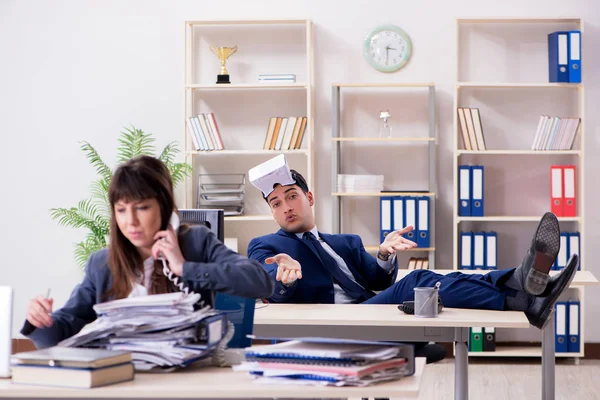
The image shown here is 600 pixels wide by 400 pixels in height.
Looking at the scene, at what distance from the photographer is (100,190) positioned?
18.9 feet

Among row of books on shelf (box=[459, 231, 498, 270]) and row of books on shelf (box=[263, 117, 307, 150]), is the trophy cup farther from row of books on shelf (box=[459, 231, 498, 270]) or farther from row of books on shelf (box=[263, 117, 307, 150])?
row of books on shelf (box=[459, 231, 498, 270])

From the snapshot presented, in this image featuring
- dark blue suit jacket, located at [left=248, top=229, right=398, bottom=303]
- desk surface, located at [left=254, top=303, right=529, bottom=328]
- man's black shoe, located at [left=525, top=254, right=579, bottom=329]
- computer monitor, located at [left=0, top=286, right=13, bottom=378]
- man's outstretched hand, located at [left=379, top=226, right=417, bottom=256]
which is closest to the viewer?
computer monitor, located at [left=0, top=286, right=13, bottom=378]

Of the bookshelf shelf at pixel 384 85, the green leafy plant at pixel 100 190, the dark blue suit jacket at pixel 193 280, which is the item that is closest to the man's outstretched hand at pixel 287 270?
the dark blue suit jacket at pixel 193 280

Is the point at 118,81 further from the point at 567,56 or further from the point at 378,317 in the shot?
the point at 378,317

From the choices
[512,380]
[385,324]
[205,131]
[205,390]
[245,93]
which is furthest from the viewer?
[245,93]

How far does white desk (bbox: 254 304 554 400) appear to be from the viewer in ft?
8.79

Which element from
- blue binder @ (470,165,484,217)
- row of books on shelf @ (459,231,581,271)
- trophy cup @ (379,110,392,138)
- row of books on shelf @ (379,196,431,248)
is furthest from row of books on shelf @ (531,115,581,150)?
trophy cup @ (379,110,392,138)

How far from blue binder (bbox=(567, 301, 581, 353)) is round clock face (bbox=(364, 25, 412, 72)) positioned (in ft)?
6.19

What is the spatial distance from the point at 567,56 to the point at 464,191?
1046 millimetres

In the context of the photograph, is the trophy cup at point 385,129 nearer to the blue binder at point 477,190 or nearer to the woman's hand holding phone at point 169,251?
the blue binder at point 477,190

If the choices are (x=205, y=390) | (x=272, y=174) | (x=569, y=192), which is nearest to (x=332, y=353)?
(x=205, y=390)

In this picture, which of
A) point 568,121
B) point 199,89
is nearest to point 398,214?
point 568,121

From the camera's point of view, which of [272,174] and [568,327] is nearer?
[272,174]

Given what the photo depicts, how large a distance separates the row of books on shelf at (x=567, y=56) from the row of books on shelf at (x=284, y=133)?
1614 mm
